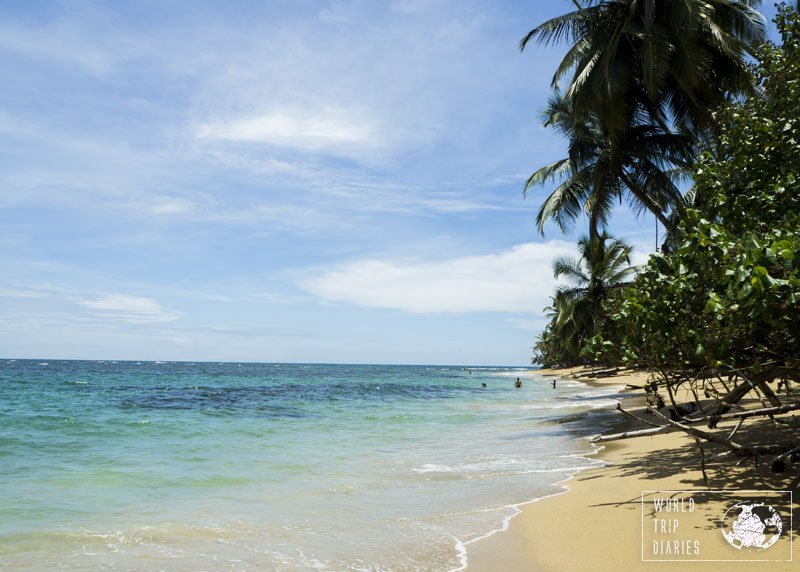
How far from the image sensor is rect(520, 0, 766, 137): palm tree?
13406 millimetres

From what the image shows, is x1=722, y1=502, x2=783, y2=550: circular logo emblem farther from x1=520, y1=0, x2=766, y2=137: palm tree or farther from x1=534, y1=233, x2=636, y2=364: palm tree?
x1=534, y1=233, x2=636, y2=364: palm tree

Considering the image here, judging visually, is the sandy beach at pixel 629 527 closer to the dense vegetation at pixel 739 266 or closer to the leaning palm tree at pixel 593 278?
the dense vegetation at pixel 739 266

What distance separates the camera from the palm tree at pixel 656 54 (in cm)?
1341

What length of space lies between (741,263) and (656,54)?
11.2 meters

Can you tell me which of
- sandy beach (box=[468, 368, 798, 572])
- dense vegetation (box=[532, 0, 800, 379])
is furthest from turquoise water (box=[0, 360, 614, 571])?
dense vegetation (box=[532, 0, 800, 379])

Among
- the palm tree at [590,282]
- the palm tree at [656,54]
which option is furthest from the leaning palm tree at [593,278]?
the palm tree at [656,54]

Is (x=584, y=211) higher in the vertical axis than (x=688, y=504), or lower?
higher

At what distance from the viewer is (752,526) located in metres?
4.91

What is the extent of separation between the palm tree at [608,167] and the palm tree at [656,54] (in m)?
1.04

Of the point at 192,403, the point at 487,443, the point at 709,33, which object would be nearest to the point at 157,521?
the point at 487,443

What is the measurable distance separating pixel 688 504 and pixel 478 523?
2191mm

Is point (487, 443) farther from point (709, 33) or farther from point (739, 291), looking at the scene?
point (709, 33)

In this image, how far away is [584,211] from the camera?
63.4ft

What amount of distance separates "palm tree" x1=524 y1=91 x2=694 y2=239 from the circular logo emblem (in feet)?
39.8
